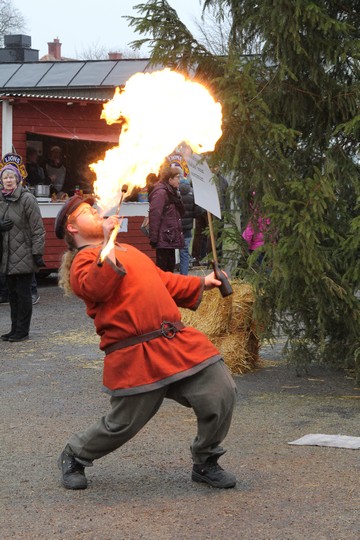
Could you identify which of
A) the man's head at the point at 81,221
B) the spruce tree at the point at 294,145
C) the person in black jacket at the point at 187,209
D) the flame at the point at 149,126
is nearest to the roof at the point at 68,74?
the person in black jacket at the point at 187,209

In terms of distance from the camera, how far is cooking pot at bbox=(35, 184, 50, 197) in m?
18.2

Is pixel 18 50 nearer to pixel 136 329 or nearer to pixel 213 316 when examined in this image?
pixel 213 316

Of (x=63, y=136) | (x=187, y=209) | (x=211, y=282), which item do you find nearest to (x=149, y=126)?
(x=211, y=282)

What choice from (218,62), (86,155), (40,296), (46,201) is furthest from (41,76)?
(218,62)

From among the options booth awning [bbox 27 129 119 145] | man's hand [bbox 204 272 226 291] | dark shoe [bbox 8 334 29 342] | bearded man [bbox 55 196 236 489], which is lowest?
dark shoe [bbox 8 334 29 342]

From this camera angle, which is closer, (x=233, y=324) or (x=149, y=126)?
(x=149, y=126)

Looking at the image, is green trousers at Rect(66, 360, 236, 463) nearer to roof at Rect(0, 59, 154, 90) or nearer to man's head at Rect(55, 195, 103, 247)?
man's head at Rect(55, 195, 103, 247)

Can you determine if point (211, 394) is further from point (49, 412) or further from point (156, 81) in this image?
point (49, 412)

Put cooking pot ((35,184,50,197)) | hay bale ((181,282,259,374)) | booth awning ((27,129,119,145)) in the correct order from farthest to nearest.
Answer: booth awning ((27,129,119,145)), cooking pot ((35,184,50,197)), hay bale ((181,282,259,374))

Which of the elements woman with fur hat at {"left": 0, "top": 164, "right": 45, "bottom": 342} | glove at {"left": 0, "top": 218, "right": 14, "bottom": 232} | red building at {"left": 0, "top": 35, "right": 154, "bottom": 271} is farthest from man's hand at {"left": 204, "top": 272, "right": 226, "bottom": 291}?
red building at {"left": 0, "top": 35, "right": 154, "bottom": 271}

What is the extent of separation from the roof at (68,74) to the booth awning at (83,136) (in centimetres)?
747

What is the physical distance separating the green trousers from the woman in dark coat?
28.1 feet

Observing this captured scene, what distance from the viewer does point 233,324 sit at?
31.1ft

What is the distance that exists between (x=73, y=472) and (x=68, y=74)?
23395 mm
